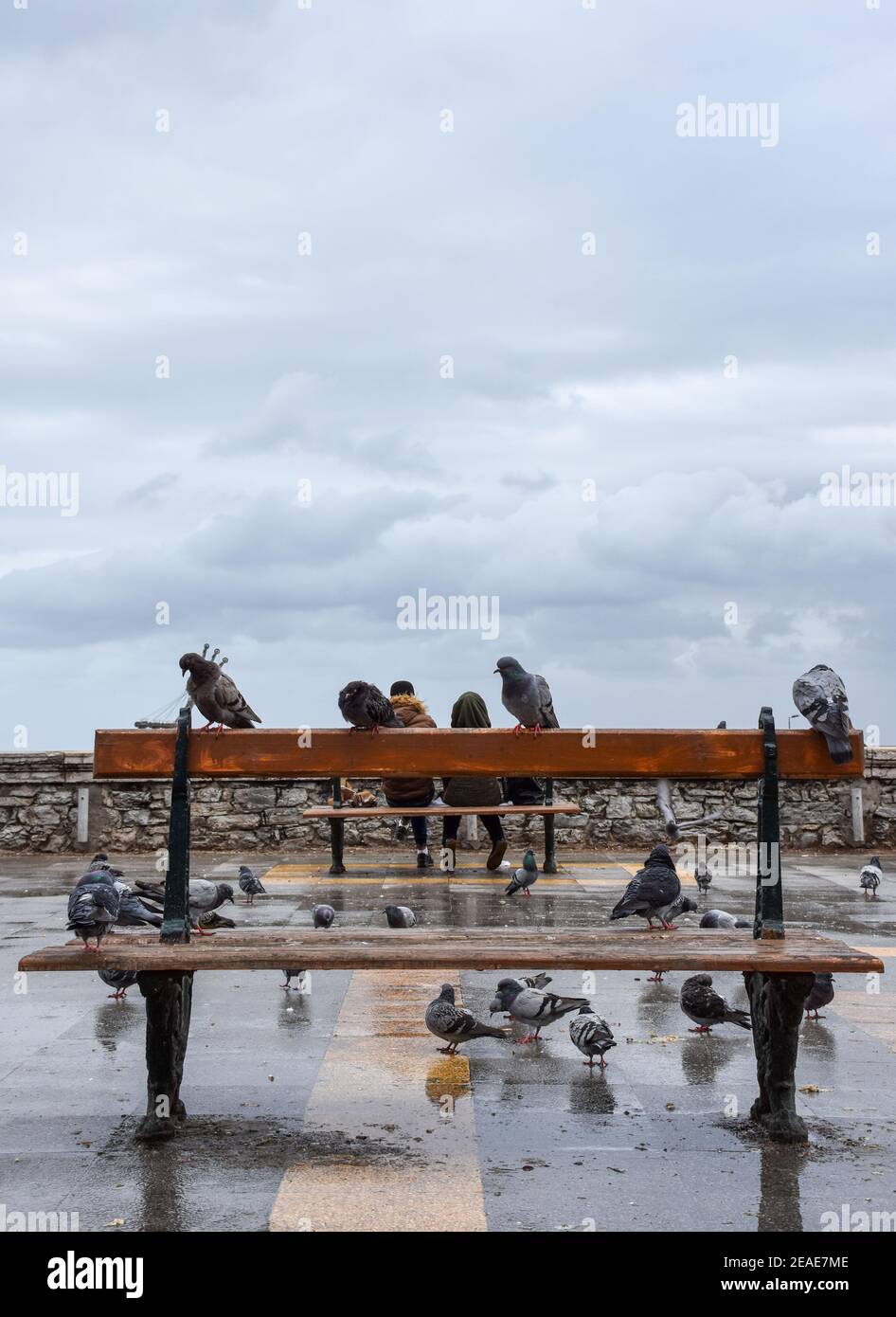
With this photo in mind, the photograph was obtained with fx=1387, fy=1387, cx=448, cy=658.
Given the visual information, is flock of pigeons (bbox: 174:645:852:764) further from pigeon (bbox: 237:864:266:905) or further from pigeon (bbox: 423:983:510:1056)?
pigeon (bbox: 237:864:266:905)

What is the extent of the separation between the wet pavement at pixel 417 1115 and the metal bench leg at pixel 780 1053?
94 millimetres

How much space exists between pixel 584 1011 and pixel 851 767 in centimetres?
163

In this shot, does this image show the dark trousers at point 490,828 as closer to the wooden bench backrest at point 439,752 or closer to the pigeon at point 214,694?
the pigeon at point 214,694

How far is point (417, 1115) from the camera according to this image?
17.6 feet

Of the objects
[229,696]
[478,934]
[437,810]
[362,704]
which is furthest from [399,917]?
[478,934]

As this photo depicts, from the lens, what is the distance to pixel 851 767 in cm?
562

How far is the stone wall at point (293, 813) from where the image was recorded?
16.2 m

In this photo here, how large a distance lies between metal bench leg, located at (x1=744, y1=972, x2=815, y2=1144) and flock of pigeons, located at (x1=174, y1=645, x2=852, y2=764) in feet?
3.30

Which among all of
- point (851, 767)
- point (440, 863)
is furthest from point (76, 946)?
point (440, 863)

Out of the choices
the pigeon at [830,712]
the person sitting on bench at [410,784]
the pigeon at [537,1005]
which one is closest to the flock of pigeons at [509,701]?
the pigeon at [830,712]

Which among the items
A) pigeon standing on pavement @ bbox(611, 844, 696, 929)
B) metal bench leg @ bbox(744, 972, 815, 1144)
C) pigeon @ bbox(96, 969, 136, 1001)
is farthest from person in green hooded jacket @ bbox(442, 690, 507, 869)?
metal bench leg @ bbox(744, 972, 815, 1144)

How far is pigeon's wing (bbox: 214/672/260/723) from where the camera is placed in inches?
279

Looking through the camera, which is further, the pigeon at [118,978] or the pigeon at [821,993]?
the pigeon at [118,978]
